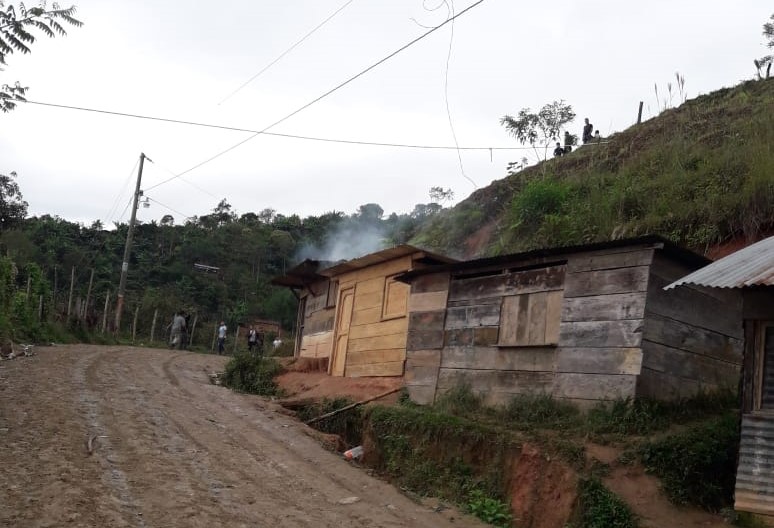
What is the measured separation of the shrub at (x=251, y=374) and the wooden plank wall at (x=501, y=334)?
588 cm

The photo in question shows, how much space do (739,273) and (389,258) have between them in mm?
8667

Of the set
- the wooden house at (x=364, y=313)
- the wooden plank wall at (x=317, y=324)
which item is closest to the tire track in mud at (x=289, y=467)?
the wooden house at (x=364, y=313)

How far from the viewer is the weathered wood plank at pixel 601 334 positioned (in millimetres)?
8773

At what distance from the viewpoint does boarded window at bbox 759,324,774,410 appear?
6.62m

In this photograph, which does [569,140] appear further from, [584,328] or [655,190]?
[584,328]

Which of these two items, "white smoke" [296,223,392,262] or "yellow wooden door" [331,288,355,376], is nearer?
"yellow wooden door" [331,288,355,376]

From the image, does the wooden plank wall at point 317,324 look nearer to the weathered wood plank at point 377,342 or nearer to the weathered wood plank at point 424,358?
the weathered wood plank at point 377,342

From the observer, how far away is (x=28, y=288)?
2230 cm

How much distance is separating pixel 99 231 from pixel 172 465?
39.2 metres

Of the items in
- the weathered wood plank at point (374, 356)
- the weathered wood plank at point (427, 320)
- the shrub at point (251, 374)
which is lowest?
the shrub at point (251, 374)

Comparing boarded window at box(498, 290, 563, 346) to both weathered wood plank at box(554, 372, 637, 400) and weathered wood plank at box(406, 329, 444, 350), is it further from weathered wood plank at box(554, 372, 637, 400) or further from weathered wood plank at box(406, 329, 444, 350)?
weathered wood plank at box(406, 329, 444, 350)

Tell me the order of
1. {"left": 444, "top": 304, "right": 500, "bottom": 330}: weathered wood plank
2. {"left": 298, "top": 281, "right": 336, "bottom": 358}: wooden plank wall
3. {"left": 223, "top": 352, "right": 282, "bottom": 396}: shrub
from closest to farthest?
{"left": 444, "top": 304, "right": 500, "bottom": 330}: weathered wood plank, {"left": 223, "top": 352, "right": 282, "bottom": 396}: shrub, {"left": 298, "top": 281, "right": 336, "bottom": 358}: wooden plank wall

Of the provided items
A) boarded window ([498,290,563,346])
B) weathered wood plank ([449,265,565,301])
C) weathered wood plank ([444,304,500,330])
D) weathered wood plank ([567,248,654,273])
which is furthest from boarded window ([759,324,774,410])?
weathered wood plank ([444,304,500,330])

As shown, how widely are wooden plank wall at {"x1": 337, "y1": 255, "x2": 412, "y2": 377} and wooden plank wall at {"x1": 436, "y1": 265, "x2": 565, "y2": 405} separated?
6.00 ft
